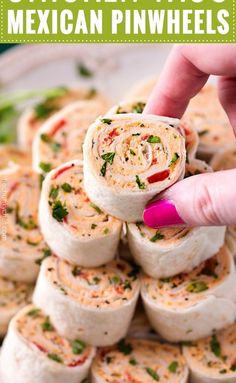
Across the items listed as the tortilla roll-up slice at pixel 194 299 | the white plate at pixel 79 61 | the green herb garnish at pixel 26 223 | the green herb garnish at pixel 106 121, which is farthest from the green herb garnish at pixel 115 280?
the white plate at pixel 79 61

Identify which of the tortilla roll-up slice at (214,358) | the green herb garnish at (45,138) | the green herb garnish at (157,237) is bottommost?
the tortilla roll-up slice at (214,358)

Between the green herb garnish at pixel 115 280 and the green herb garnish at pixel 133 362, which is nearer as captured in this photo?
the green herb garnish at pixel 115 280

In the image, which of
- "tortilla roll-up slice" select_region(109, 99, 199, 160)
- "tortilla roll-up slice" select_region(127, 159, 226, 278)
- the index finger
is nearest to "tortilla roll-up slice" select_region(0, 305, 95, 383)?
"tortilla roll-up slice" select_region(127, 159, 226, 278)

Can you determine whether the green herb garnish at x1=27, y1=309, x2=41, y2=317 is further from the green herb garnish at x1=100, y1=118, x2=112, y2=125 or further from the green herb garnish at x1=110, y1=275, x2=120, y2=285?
the green herb garnish at x1=100, y1=118, x2=112, y2=125

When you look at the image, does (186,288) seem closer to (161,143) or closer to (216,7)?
(161,143)

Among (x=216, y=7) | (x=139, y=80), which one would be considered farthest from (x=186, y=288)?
(x=139, y=80)

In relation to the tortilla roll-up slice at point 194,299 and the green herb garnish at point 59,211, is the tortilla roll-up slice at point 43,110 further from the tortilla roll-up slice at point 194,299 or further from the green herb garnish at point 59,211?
the tortilla roll-up slice at point 194,299
